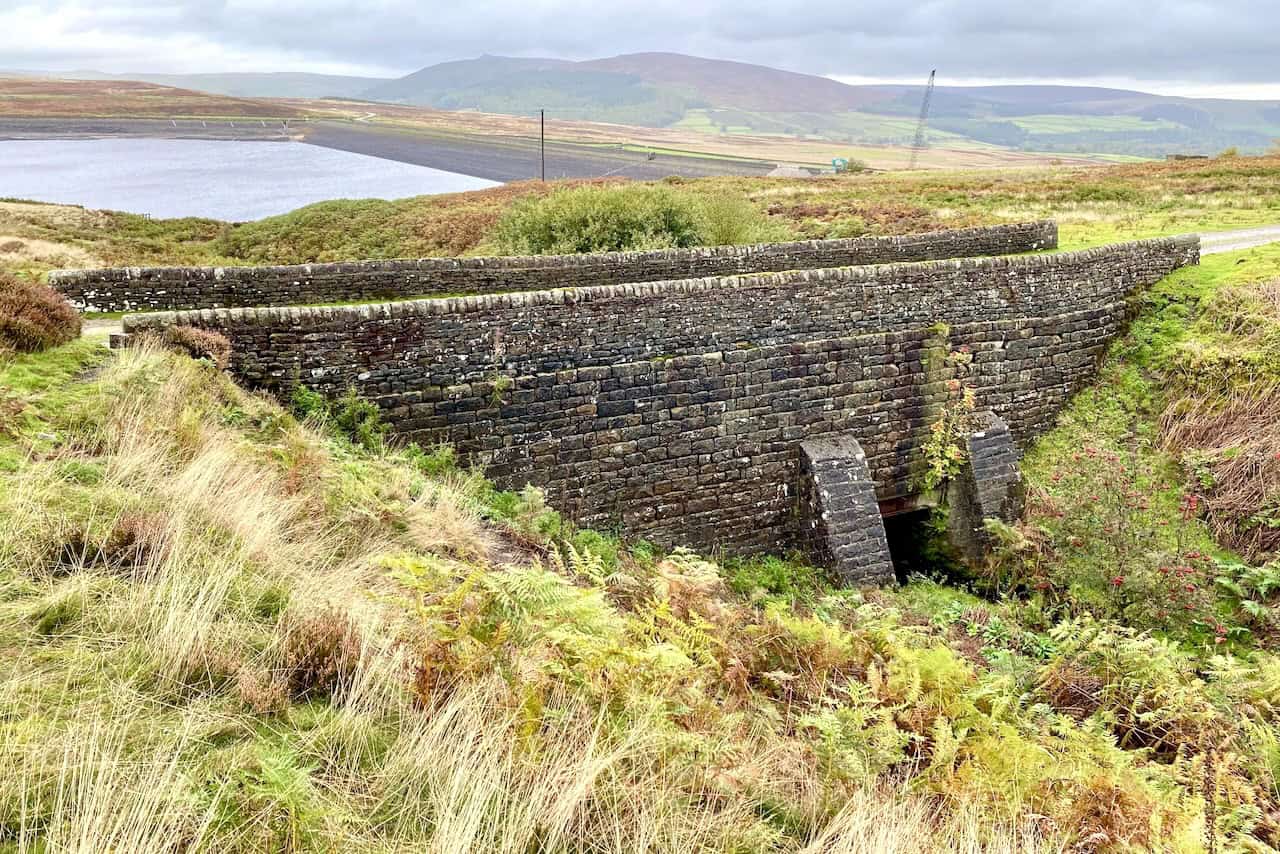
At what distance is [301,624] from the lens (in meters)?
3.65

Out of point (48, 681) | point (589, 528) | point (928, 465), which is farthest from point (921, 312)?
point (48, 681)

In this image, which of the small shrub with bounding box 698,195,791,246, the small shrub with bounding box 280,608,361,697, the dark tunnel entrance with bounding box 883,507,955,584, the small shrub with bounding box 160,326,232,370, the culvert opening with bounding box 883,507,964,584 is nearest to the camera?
the small shrub with bounding box 280,608,361,697

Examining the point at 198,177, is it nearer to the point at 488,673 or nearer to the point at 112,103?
the point at 112,103

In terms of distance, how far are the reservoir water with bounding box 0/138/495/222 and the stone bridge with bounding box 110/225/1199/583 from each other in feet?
108

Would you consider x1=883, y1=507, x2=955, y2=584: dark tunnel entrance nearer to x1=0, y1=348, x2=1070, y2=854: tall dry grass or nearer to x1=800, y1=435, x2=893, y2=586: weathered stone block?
x1=800, y1=435, x2=893, y2=586: weathered stone block

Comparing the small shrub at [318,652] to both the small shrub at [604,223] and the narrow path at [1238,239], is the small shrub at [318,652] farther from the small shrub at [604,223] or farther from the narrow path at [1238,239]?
the narrow path at [1238,239]

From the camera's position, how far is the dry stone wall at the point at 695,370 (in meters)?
8.89

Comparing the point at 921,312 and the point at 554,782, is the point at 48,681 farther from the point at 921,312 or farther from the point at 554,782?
the point at 921,312

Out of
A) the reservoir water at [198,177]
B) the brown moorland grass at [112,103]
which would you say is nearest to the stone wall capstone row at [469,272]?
the reservoir water at [198,177]

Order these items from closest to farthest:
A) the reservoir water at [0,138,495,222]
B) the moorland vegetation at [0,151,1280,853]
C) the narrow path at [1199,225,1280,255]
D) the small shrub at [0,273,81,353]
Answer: the moorland vegetation at [0,151,1280,853] → the small shrub at [0,273,81,353] → the narrow path at [1199,225,1280,255] → the reservoir water at [0,138,495,222]

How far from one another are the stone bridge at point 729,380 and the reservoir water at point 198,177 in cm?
3277

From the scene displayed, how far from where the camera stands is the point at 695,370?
33.5 feet

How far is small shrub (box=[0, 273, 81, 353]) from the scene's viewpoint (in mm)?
7441

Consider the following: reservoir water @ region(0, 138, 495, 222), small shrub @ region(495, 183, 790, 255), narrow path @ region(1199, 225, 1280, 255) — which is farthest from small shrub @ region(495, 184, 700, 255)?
→ reservoir water @ region(0, 138, 495, 222)
